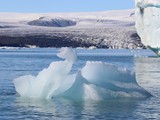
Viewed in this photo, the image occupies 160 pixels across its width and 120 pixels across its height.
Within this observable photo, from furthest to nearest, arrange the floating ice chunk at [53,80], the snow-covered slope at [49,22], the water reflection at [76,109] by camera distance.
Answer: the snow-covered slope at [49,22] → the floating ice chunk at [53,80] → the water reflection at [76,109]

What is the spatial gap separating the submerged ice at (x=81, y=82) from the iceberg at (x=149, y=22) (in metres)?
36.3

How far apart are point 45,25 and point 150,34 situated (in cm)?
13063

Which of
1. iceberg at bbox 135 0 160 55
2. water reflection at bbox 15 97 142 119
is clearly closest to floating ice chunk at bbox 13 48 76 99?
water reflection at bbox 15 97 142 119

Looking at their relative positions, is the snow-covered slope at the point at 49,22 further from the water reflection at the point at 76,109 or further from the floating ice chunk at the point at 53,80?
the water reflection at the point at 76,109

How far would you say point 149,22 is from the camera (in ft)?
190

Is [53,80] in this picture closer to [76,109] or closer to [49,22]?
[76,109]

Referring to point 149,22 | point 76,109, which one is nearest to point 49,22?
point 149,22

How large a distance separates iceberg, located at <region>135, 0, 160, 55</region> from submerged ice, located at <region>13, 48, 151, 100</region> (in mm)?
36284

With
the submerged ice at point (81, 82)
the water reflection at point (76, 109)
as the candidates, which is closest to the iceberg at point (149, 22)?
the submerged ice at point (81, 82)

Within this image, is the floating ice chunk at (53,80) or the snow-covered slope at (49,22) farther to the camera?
the snow-covered slope at (49,22)

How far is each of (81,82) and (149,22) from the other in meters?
39.6

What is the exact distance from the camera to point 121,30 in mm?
153375

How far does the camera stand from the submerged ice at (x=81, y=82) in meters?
19.2

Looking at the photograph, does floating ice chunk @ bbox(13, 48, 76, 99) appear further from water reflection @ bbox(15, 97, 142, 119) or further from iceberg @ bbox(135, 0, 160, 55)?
iceberg @ bbox(135, 0, 160, 55)
